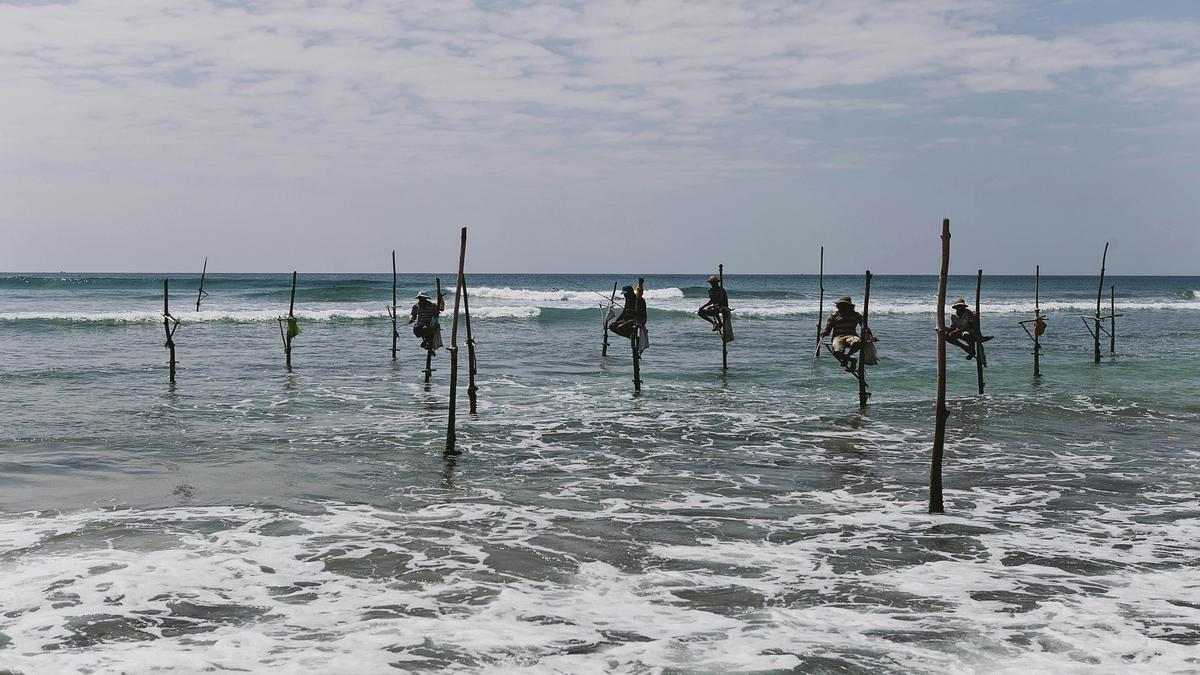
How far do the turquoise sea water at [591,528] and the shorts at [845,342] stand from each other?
1386mm

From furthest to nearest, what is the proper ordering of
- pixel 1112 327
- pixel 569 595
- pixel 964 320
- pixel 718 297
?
1. pixel 1112 327
2. pixel 718 297
3. pixel 964 320
4. pixel 569 595

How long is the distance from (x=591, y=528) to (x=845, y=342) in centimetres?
882

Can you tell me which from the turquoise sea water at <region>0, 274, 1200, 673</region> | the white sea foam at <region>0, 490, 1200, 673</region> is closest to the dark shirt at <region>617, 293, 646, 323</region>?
the turquoise sea water at <region>0, 274, 1200, 673</region>

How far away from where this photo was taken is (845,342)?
1669cm

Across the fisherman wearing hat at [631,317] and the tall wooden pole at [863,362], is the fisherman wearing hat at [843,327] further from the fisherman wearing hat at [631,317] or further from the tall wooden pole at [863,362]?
the fisherman wearing hat at [631,317]

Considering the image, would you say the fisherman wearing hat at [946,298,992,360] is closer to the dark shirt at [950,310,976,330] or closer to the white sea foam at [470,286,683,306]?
the dark shirt at [950,310,976,330]

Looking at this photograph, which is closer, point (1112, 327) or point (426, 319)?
point (426, 319)

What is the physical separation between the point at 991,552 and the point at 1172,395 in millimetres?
14719

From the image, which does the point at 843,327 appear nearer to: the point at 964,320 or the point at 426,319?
the point at 964,320

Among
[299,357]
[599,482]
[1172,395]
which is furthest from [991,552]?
[299,357]

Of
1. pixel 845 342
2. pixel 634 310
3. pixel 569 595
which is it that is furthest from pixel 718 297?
pixel 569 595

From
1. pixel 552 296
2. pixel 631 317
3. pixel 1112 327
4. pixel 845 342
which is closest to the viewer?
pixel 845 342

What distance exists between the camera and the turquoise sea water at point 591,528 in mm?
6523

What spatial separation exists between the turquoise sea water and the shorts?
4.55 feet
